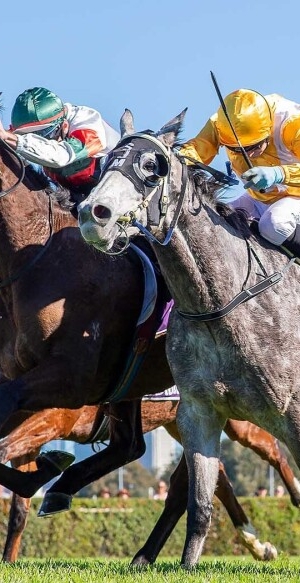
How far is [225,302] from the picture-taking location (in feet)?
21.6

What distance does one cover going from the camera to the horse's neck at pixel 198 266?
6.54 metres

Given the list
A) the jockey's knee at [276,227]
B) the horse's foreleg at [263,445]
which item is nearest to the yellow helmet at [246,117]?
the jockey's knee at [276,227]

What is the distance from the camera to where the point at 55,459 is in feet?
25.5

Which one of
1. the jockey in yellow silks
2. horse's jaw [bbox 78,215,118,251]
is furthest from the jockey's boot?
horse's jaw [bbox 78,215,118,251]

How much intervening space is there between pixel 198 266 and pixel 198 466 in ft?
3.59

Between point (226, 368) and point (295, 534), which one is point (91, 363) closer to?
point (226, 368)

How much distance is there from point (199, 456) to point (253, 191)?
5.57ft

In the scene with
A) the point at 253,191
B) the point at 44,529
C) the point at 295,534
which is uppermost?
the point at 253,191

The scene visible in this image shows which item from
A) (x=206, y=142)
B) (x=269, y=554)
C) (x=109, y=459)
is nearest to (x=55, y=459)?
(x=109, y=459)

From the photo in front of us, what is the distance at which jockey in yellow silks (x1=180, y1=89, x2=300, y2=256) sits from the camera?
6.79 metres

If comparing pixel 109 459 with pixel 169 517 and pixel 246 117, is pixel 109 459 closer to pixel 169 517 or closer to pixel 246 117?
pixel 169 517

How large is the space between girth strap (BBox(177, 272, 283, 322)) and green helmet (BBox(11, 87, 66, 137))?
1.71 metres

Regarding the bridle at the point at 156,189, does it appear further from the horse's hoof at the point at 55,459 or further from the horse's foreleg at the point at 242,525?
the horse's foreleg at the point at 242,525

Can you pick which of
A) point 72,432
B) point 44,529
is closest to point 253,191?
point 72,432
